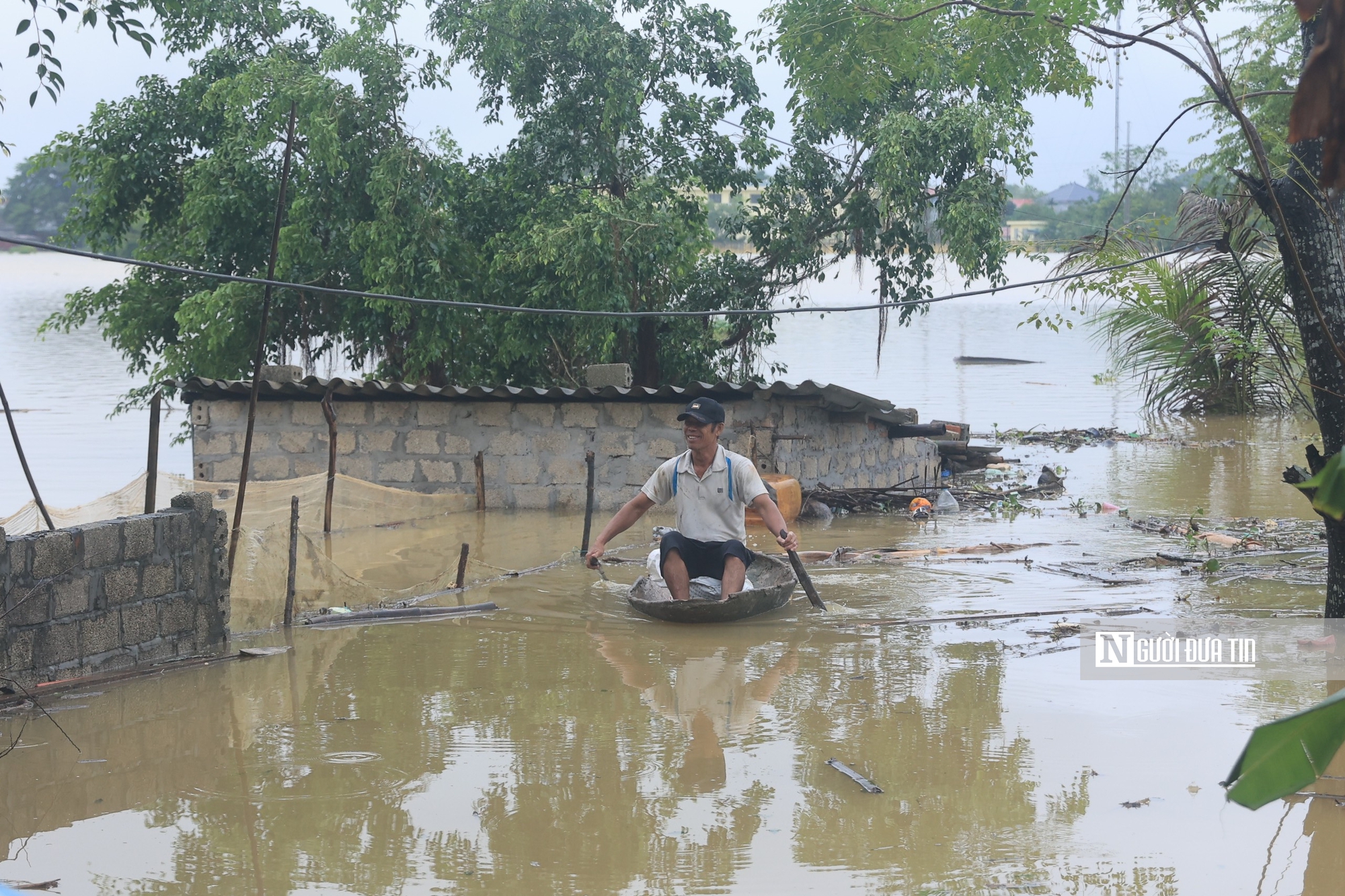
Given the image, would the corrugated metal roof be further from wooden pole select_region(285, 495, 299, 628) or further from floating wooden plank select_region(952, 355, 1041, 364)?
floating wooden plank select_region(952, 355, 1041, 364)

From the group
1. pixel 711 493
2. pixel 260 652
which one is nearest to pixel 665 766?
pixel 711 493

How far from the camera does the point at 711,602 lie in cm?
773

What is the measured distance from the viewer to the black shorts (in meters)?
8.06

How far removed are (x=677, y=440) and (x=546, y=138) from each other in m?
6.15

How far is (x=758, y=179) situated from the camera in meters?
18.2

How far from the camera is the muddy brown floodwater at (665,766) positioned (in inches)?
170

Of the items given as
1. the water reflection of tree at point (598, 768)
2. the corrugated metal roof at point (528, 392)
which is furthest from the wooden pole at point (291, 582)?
the corrugated metal roof at point (528, 392)

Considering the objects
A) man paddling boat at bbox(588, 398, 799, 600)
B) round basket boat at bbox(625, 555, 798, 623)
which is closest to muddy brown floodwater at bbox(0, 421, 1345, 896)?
round basket boat at bbox(625, 555, 798, 623)

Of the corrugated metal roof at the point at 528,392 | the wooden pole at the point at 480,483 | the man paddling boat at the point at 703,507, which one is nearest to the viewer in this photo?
the man paddling boat at the point at 703,507

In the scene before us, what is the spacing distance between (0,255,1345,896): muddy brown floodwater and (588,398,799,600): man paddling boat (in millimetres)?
421

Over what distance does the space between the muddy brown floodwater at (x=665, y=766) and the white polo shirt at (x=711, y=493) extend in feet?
2.16

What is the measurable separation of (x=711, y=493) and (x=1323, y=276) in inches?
146

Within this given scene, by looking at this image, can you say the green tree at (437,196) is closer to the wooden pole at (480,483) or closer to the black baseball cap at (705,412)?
the wooden pole at (480,483)

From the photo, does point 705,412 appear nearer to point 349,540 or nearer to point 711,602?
point 711,602
